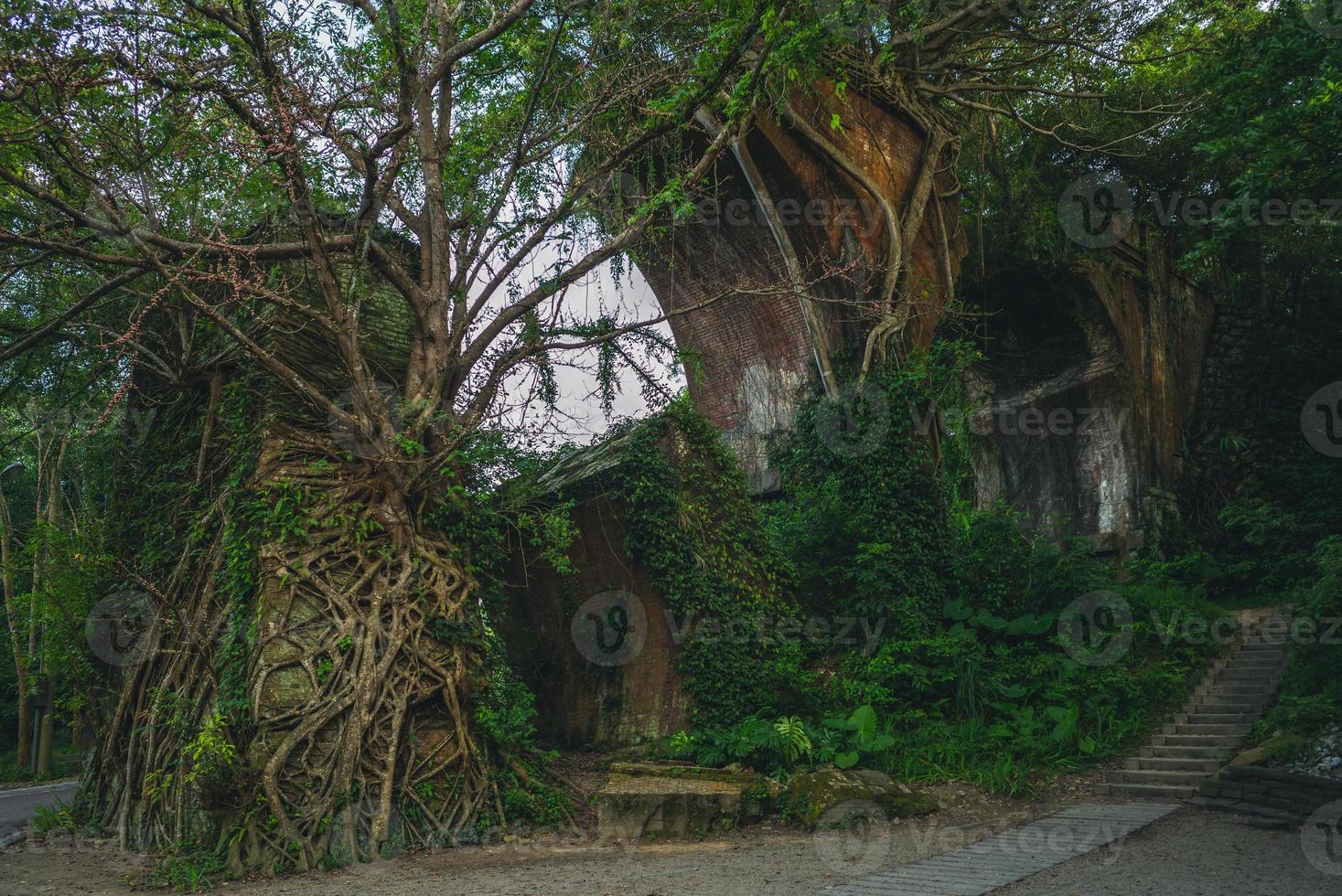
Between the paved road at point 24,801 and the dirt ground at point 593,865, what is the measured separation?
212 cm

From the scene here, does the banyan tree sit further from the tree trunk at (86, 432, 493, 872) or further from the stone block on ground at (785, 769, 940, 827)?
the stone block on ground at (785, 769, 940, 827)

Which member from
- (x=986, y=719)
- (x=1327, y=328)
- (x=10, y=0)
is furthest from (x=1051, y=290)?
(x=10, y=0)

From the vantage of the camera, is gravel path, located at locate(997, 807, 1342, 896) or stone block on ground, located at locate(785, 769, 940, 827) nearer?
gravel path, located at locate(997, 807, 1342, 896)

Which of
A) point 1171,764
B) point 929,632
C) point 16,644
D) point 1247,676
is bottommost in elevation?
point 1171,764

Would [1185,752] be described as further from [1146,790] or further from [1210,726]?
[1146,790]

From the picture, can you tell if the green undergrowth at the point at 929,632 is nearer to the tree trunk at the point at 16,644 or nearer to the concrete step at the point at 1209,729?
the concrete step at the point at 1209,729

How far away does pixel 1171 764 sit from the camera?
9.47 m

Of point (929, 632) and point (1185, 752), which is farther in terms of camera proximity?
point (929, 632)

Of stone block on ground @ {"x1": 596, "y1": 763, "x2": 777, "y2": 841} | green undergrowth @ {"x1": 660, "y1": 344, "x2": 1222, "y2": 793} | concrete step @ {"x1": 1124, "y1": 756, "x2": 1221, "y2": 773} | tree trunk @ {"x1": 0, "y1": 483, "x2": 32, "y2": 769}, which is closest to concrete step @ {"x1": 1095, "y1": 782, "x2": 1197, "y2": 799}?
concrete step @ {"x1": 1124, "y1": 756, "x2": 1221, "y2": 773}

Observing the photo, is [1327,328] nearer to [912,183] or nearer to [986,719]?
[912,183]

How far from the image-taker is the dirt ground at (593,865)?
618cm

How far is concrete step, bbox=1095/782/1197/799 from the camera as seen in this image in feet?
29.1

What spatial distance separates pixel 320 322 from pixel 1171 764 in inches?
353

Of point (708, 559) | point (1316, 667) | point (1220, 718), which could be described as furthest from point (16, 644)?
point (1316, 667)
